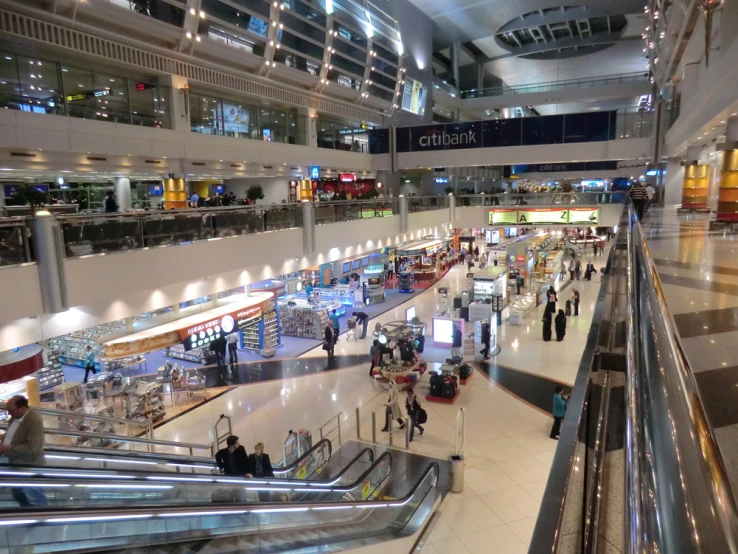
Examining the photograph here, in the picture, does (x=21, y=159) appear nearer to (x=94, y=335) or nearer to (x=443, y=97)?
(x=94, y=335)

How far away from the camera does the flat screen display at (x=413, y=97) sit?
27630 mm

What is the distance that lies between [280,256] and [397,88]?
1837 cm

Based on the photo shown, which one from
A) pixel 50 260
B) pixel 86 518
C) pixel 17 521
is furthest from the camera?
pixel 50 260

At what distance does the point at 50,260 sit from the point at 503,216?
21221 millimetres

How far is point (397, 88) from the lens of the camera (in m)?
26.8

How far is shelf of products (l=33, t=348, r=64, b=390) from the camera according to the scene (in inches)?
529

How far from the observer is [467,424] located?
10281 mm

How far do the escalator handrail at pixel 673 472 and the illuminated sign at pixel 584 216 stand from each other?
23591mm

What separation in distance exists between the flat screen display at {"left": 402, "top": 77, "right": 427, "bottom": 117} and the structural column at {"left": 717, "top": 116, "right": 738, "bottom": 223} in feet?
64.3

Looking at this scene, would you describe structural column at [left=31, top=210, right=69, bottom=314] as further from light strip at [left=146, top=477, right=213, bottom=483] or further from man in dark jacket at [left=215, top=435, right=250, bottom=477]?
light strip at [left=146, top=477, right=213, bottom=483]

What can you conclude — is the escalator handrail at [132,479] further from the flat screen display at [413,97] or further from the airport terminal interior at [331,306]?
the flat screen display at [413,97]

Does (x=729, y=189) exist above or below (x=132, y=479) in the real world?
above

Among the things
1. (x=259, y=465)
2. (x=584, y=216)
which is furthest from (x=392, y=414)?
(x=584, y=216)

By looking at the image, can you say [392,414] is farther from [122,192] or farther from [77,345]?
[122,192]
